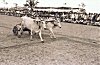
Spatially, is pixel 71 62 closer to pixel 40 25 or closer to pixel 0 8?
pixel 40 25

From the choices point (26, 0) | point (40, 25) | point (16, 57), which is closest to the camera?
point (16, 57)

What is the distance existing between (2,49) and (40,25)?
3.42m

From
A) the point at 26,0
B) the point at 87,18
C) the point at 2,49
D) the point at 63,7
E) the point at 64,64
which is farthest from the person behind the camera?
the point at 26,0

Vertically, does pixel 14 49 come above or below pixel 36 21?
below

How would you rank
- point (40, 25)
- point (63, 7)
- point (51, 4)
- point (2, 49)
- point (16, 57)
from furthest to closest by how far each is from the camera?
point (51, 4) → point (63, 7) → point (40, 25) → point (2, 49) → point (16, 57)

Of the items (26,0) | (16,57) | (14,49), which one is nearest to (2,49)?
(14,49)

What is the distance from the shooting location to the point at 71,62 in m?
9.04

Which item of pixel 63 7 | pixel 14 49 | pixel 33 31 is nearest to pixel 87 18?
pixel 63 7

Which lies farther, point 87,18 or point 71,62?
point 87,18

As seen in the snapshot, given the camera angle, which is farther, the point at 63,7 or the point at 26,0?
the point at 26,0

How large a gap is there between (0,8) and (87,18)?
117 feet

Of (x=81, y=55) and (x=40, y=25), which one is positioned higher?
(x=40, y=25)

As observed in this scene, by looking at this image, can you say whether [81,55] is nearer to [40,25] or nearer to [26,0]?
[40,25]

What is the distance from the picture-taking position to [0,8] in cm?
6475
